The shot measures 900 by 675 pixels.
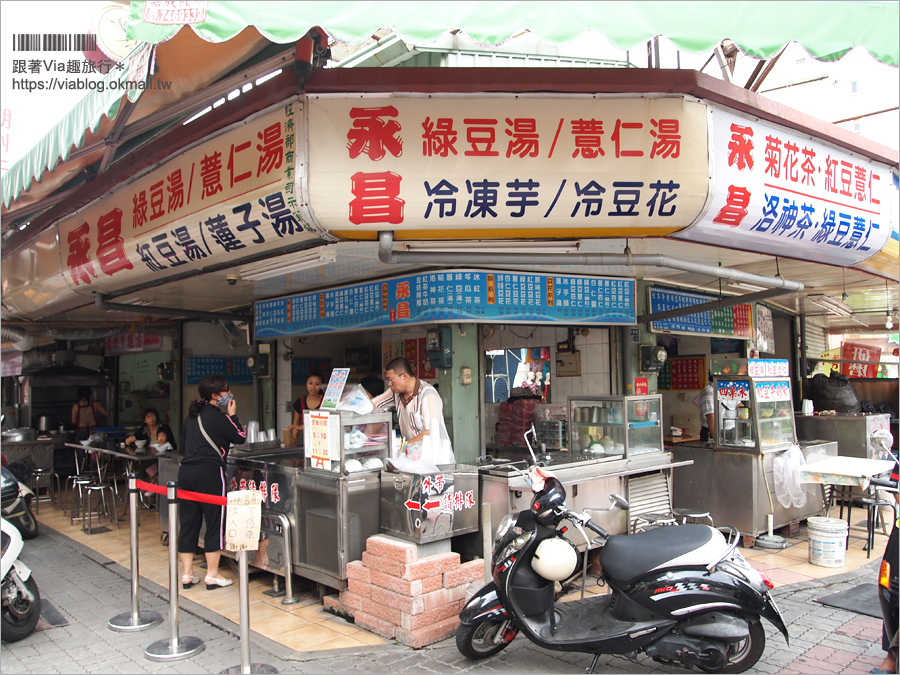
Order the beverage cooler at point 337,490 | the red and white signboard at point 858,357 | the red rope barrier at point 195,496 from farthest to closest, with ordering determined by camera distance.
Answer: the red and white signboard at point 858,357 → the beverage cooler at point 337,490 → the red rope barrier at point 195,496

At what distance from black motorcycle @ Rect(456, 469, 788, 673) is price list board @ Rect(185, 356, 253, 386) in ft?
25.6

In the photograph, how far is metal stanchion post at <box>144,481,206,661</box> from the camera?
408 centimetres

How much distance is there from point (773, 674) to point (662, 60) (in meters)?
5.24

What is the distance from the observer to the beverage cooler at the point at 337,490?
477 cm

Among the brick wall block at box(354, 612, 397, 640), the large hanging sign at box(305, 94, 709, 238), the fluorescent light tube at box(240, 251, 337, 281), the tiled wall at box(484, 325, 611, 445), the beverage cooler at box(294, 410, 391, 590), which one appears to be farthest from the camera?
the tiled wall at box(484, 325, 611, 445)

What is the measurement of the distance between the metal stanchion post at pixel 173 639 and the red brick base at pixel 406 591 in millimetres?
1076

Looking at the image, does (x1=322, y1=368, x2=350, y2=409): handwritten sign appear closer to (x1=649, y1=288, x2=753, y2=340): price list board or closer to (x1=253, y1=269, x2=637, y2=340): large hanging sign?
(x1=253, y1=269, x2=637, y2=340): large hanging sign

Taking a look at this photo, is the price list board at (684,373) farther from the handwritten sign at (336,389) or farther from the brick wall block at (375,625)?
the brick wall block at (375,625)

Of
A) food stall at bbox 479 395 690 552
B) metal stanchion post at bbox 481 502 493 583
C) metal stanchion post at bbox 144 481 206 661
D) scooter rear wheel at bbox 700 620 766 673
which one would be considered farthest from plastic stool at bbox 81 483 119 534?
scooter rear wheel at bbox 700 620 766 673

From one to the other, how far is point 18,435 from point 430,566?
8.30 m

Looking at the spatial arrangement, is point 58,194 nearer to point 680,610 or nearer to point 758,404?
point 680,610

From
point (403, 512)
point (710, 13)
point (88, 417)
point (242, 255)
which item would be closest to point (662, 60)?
point (710, 13)

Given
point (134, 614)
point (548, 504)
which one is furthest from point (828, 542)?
point (134, 614)

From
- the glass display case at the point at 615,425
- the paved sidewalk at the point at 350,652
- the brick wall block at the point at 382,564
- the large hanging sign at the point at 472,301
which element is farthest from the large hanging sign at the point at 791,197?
the brick wall block at the point at 382,564
